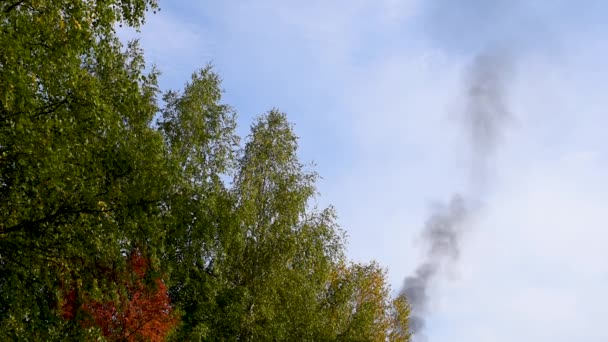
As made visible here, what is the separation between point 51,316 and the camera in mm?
14508

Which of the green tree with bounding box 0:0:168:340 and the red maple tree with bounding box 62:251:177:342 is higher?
the red maple tree with bounding box 62:251:177:342

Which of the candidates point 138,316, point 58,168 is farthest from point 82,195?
point 138,316

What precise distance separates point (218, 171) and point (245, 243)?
3265 millimetres

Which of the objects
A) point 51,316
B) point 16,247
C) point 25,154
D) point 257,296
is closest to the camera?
point 25,154

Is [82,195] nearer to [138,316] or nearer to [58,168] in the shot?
[58,168]

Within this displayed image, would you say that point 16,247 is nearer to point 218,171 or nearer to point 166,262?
point 166,262

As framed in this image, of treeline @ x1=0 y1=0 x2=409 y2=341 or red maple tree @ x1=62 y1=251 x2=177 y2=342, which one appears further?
red maple tree @ x1=62 y1=251 x2=177 y2=342

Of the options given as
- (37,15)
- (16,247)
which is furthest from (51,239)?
(37,15)

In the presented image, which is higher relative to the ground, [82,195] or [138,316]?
[138,316]

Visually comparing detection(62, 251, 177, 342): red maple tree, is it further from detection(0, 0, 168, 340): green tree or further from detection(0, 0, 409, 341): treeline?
detection(0, 0, 168, 340): green tree

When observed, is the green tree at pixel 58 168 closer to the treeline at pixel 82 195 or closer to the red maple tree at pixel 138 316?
the treeline at pixel 82 195

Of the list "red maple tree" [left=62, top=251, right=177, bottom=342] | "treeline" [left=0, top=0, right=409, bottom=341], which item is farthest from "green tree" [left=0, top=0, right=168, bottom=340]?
"red maple tree" [left=62, top=251, right=177, bottom=342]

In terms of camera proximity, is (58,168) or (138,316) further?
(138,316)

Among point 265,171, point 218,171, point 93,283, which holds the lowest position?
point 93,283
